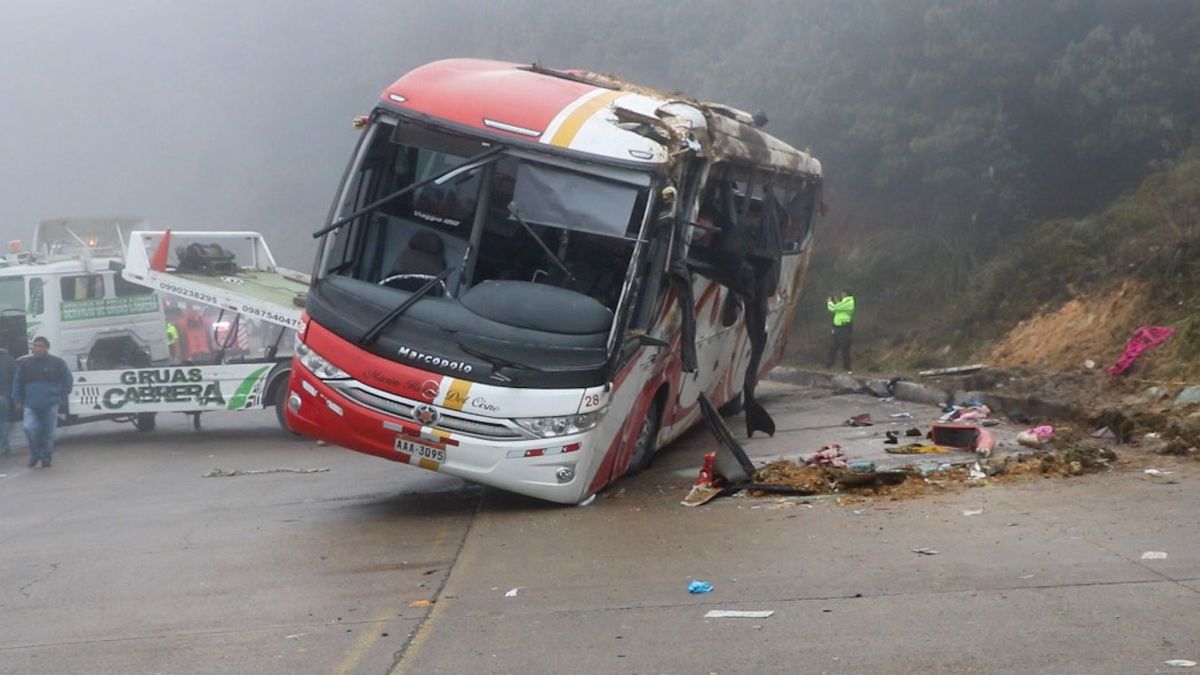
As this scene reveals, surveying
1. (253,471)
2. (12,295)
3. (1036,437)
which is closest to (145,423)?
(12,295)

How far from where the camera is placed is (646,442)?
11.5 meters

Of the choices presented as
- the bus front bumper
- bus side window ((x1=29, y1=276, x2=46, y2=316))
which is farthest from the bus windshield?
bus side window ((x1=29, y1=276, x2=46, y2=316))

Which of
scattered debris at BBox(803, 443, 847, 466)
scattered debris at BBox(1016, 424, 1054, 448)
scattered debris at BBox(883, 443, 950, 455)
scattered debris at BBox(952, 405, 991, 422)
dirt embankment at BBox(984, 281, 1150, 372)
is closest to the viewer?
scattered debris at BBox(803, 443, 847, 466)

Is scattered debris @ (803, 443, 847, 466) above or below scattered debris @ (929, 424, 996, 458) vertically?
below

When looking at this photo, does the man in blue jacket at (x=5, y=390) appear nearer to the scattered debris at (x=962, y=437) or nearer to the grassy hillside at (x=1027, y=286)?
the scattered debris at (x=962, y=437)

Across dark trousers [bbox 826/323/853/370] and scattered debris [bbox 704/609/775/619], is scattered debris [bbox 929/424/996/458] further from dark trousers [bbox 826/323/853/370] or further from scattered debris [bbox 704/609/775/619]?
dark trousers [bbox 826/323/853/370]

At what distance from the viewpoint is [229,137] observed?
1895 inches

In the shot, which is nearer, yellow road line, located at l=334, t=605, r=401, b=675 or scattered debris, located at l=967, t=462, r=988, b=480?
yellow road line, located at l=334, t=605, r=401, b=675

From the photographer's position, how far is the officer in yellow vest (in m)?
24.0

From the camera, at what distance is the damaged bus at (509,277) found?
946cm

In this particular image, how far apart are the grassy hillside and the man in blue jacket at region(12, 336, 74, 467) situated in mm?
12366

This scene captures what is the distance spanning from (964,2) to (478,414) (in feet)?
58.3

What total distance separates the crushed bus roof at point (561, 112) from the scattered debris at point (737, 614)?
13.1ft

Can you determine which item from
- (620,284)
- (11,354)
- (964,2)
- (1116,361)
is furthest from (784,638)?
(964,2)
